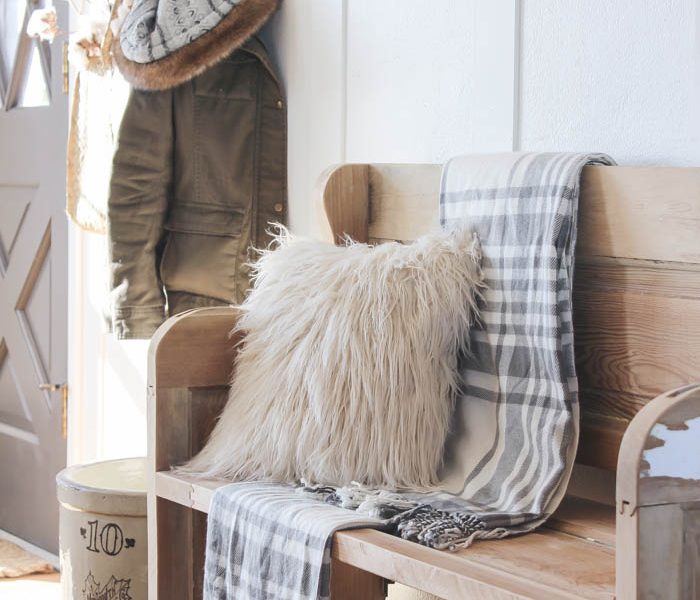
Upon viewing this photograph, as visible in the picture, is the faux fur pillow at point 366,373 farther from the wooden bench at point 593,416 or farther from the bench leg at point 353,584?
the bench leg at point 353,584

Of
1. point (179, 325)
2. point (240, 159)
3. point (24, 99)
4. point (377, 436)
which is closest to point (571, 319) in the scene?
point (377, 436)

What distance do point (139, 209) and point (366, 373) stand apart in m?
0.87

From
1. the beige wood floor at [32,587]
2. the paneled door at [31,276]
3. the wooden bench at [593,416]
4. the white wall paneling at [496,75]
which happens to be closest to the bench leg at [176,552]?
the wooden bench at [593,416]

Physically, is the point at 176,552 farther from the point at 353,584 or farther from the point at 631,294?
the point at 631,294

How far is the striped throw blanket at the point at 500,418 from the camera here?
4.30 feet

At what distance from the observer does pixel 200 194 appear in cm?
218

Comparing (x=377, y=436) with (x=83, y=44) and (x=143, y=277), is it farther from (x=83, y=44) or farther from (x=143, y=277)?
(x=83, y=44)

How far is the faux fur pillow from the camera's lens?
1460 millimetres

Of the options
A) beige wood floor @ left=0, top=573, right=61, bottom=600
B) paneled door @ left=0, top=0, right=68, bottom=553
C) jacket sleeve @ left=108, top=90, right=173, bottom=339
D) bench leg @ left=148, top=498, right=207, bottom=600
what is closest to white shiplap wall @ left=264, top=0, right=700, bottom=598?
jacket sleeve @ left=108, top=90, right=173, bottom=339

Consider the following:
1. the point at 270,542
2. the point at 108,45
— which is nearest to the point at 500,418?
the point at 270,542

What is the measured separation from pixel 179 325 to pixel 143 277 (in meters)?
0.57

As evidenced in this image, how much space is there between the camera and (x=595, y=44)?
1.53m

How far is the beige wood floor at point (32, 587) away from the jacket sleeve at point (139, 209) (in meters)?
1.04

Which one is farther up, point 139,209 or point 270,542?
point 139,209
